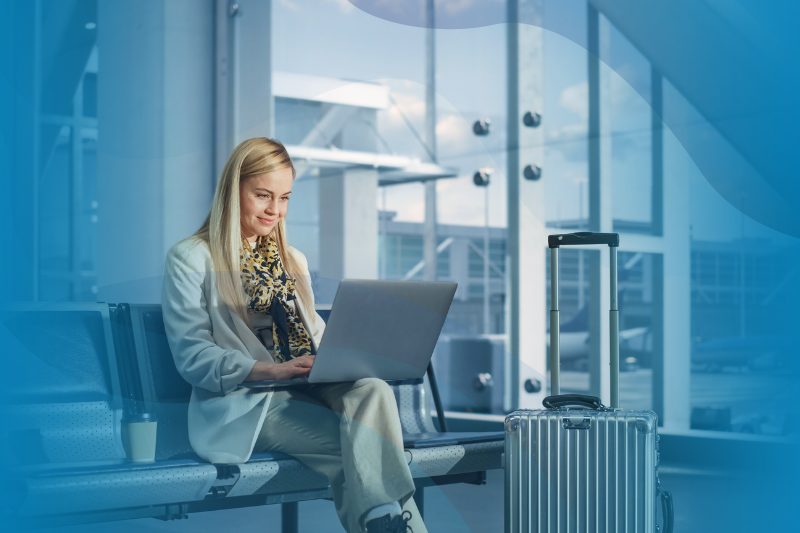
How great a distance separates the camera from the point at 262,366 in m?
1.53

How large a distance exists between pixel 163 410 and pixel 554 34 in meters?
2.77

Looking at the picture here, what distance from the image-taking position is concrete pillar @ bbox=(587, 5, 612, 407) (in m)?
3.43

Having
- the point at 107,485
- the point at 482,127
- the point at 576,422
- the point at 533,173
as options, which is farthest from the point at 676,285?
the point at 107,485

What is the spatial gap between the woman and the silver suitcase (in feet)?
0.90

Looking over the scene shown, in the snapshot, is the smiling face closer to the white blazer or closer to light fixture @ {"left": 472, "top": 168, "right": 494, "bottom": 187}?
the white blazer

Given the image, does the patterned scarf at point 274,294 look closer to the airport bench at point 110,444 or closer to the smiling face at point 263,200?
the smiling face at point 263,200

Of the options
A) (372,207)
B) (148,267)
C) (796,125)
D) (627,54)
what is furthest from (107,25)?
(796,125)

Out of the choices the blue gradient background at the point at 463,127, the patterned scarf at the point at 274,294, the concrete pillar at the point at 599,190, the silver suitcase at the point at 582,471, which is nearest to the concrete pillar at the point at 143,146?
the blue gradient background at the point at 463,127

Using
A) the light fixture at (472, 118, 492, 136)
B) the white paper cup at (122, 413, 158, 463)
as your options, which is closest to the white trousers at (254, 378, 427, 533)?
the white paper cup at (122, 413, 158, 463)

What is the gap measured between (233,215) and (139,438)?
0.51 meters

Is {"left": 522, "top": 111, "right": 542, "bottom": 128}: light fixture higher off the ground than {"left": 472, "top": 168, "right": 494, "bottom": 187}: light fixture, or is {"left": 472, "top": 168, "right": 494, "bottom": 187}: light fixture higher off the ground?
{"left": 522, "top": 111, "right": 542, "bottom": 128}: light fixture

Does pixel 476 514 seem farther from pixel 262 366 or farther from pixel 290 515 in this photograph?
pixel 262 366

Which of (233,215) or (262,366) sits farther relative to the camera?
(233,215)

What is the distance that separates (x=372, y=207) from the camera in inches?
188
